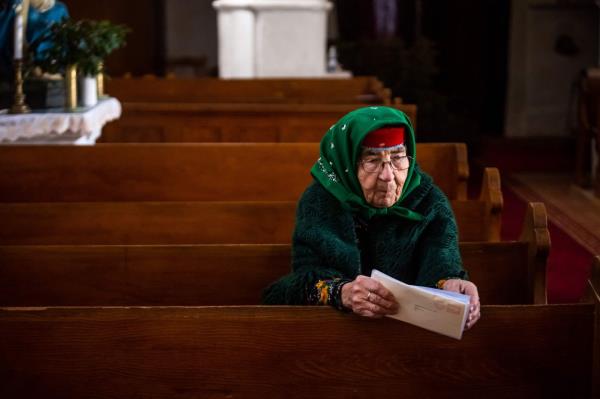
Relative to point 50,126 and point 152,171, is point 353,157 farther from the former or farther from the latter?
point 50,126

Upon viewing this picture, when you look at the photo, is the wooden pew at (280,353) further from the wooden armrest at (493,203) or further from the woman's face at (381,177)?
the wooden armrest at (493,203)

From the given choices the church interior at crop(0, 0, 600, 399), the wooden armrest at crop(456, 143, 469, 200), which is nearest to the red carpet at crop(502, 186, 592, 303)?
the church interior at crop(0, 0, 600, 399)

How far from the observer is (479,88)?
11586mm

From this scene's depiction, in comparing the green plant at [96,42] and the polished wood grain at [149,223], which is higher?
the green plant at [96,42]

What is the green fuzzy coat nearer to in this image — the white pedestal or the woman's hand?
the woman's hand

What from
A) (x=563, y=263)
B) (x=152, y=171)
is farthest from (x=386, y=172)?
(x=563, y=263)

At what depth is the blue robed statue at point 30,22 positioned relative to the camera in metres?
4.57

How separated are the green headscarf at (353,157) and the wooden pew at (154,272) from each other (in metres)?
0.49

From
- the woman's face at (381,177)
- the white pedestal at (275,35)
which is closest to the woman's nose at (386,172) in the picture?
the woman's face at (381,177)

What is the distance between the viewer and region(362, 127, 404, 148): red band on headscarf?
7.57 ft

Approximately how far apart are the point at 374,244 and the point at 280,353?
0.52 metres

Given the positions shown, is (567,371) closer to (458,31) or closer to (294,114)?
(294,114)

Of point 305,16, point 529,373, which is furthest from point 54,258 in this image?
point 305,16

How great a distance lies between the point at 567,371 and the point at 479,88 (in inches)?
388
